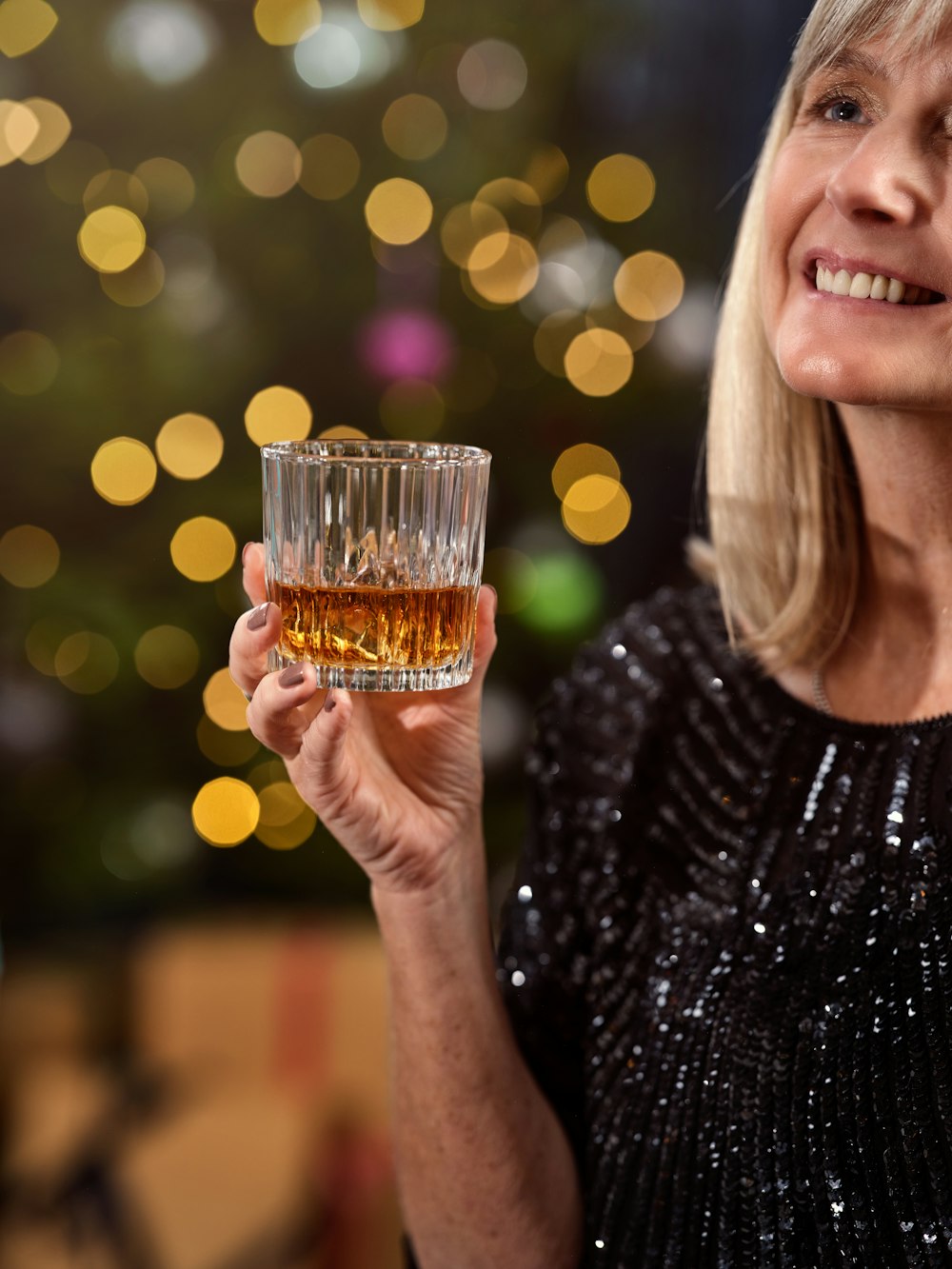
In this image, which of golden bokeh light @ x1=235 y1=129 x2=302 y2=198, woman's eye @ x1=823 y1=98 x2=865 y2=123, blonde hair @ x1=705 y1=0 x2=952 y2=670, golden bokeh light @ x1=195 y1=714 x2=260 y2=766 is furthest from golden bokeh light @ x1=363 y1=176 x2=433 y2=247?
woman's eye @ x1=823 y1=98 x2=865 y2=123

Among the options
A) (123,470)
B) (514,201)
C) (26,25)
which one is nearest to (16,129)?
(26,25)

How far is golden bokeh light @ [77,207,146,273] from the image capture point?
207 centimetres

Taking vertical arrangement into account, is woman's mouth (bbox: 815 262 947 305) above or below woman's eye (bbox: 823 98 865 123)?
below

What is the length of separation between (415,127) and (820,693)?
51.0 inches

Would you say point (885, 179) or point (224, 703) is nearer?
point (885, 179)

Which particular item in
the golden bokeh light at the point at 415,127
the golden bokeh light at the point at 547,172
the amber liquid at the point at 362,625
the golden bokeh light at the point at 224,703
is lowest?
the golden bokeh light at the point at 224,703

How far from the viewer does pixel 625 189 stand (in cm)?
215

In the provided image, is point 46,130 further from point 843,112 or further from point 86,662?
point 843,112

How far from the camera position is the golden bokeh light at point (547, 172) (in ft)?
6.93

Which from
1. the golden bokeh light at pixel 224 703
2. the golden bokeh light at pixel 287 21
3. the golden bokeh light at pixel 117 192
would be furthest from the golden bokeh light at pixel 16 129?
the golden bokeh light at pixel 224 703

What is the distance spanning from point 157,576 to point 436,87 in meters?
0.87

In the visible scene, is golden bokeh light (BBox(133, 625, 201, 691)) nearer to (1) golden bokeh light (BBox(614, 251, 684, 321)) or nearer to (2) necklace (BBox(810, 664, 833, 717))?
(1) golden bokeh light (BBox(614, 251, 684, 321))

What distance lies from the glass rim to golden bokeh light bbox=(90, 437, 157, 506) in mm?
1172

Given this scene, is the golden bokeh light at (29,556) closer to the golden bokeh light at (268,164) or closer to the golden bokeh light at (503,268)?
the golden bokeh light at (268,164)
